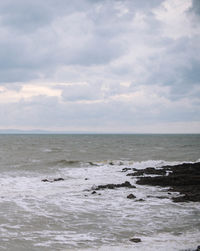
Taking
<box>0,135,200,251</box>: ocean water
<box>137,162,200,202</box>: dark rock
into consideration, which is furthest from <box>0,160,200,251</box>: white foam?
<box>137,162,200,202</box>: dark rock

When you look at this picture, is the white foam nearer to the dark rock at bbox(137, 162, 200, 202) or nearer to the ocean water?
the ocean water

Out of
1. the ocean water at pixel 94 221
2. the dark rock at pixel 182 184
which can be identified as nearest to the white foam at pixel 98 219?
the ocean water at pixel 94 221

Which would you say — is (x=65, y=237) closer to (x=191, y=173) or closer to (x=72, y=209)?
(x=72, y=209)

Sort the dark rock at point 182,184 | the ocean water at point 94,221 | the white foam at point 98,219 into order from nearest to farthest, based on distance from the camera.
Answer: the ocean water at point 94,221 < the white foam at point 98,219 < the dark rock at point 182,184

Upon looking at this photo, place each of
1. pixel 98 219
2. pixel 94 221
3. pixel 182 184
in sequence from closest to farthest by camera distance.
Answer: pixel 94 221 < pixel 98 219 < pixel 182 184

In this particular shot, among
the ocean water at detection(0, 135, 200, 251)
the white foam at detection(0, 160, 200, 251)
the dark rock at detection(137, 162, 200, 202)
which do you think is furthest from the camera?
the dark rock at detection(137, 162, 200, 202)

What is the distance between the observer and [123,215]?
9422 mm

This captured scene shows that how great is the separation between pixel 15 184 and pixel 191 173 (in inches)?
436

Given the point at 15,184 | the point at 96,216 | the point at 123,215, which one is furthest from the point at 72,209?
the point at 15,184

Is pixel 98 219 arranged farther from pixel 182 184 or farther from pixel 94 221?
pixel 182 184

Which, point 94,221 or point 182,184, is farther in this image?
point 182,184

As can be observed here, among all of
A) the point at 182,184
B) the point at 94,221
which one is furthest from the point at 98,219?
the point at 182,184

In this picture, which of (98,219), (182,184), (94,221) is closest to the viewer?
(94,221)

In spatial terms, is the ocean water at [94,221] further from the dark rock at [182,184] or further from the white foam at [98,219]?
the dark rock at [182,184]
